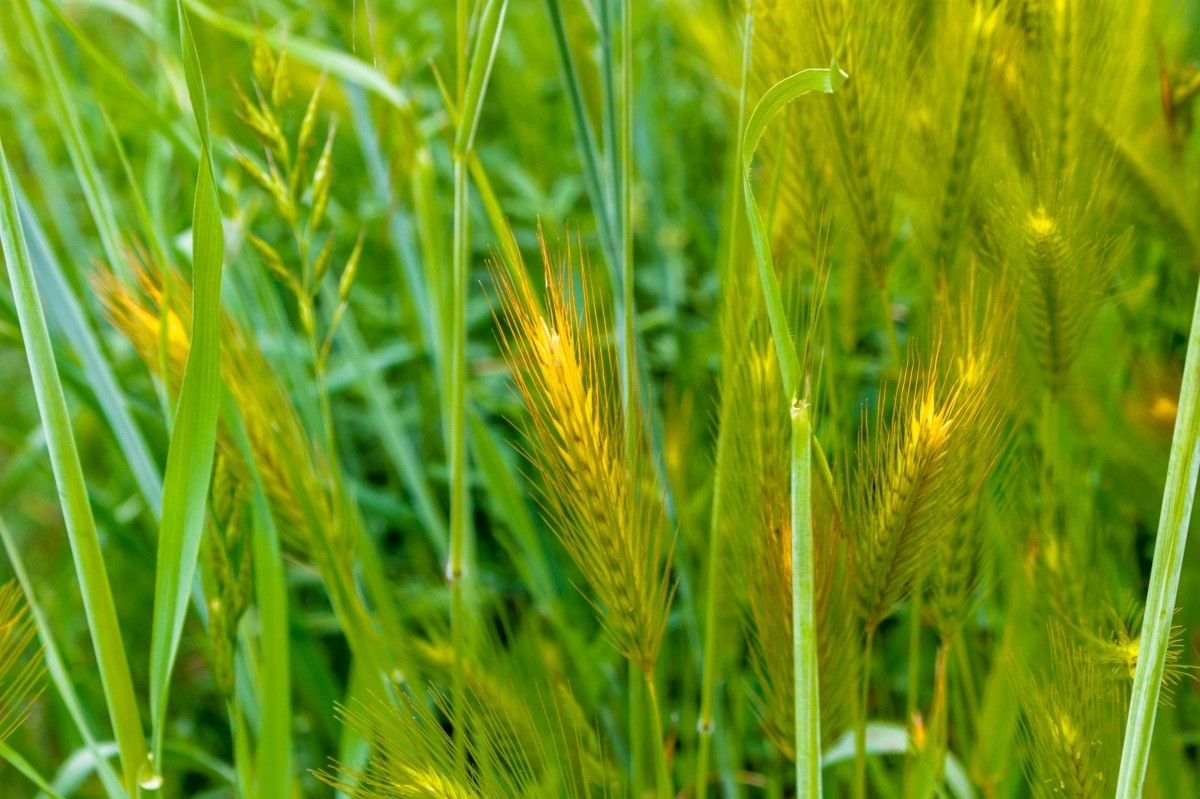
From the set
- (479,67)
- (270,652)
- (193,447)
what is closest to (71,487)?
(193,447)

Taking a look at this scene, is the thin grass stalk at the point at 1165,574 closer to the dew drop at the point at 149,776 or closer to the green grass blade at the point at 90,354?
the dew drop at the point at 149,776

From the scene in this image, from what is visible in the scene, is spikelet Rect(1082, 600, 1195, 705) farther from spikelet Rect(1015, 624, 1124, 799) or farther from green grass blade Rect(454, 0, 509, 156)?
green grass blade Rect(454, 0, 509, 156)

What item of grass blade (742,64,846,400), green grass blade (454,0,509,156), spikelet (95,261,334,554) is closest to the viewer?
grass blade (742,64,846,400)

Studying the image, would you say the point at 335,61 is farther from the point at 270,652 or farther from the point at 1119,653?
the point at 1119,653

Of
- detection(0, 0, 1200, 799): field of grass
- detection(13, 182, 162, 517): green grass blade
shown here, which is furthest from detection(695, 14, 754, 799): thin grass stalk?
detection(13, 182, 162, 517): green grass blade

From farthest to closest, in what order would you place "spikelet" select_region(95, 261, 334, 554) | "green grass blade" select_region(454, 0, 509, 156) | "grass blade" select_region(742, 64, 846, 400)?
"spikelet" select_region(95, 261, 334, 554) < "green grass blade" select_region(454, 0, 509, 156) < "grass blade" select_region(742, 64, 846, 400)

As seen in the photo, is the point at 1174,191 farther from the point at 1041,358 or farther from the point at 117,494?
the point at 117,494

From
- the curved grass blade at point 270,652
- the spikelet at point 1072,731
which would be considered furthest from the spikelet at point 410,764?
the spikelet at point 1072,731

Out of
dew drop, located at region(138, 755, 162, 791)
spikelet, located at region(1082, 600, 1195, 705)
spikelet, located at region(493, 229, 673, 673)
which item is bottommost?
dew drop, located at region(138, 755, 162, 791)
